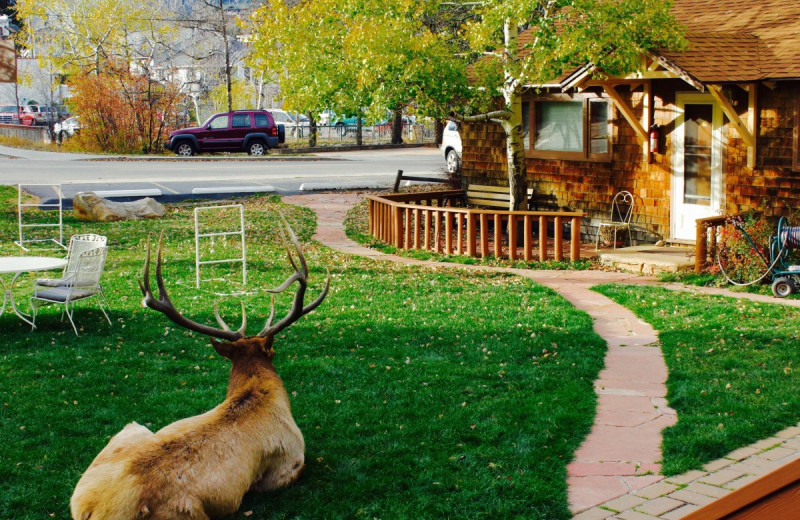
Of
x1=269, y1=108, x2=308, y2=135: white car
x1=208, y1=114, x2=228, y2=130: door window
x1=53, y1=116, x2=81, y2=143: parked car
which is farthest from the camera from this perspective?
x1=269, y1=108, x2=308, y2=135: white car

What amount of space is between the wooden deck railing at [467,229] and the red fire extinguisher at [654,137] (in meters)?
1.84

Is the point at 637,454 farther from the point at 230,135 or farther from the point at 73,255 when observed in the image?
the point at 230,135

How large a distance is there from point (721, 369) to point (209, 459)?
503cm

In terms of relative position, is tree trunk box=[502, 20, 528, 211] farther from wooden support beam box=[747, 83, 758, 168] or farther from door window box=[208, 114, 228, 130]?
door window box=[208, 114, 228, 130]

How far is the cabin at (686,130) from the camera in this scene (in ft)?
44.5

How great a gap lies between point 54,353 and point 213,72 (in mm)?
50713

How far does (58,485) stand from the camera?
5.90 meters

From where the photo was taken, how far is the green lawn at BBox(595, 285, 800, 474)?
6.61 m

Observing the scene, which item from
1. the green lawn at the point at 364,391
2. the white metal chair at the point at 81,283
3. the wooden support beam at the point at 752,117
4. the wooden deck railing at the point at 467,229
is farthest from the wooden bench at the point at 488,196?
the white metal chair at the point at 81,283

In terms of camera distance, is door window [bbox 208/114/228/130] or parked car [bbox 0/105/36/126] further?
parked car [bbox 0/105/36/126]

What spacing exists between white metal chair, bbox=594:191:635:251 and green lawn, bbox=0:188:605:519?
4.01 metres

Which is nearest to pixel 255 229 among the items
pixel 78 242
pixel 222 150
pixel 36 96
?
A: pixel 78 242

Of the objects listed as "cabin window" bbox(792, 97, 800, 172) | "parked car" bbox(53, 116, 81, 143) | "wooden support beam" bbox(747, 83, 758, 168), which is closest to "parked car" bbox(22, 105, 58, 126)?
"parked car" bbox(53, 116, 81, 143)

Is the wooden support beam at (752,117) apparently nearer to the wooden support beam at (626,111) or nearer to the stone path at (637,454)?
the wooden support beam at (626,111)
